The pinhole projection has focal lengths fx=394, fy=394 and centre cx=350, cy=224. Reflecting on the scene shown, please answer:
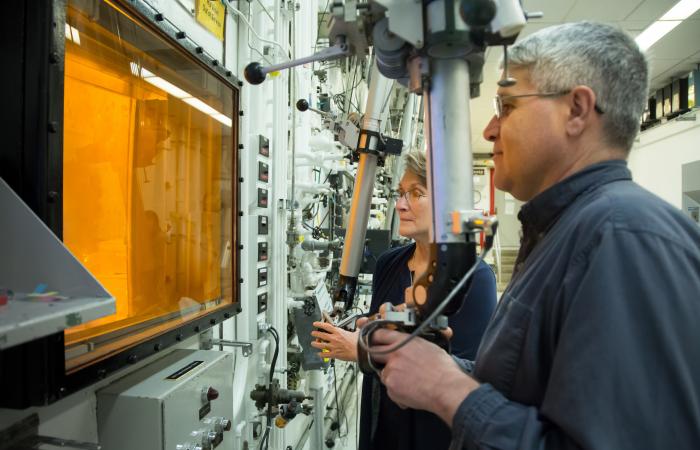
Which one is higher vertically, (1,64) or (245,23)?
(245,23)

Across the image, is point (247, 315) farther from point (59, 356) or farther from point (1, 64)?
point (1, 64)

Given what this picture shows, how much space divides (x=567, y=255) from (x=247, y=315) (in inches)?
58.8

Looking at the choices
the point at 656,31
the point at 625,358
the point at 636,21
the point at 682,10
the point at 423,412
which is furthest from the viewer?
the point at 656,31

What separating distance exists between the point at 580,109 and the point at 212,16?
133 centimetres

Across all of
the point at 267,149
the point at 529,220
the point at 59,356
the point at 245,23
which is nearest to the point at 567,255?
the point at 529,220

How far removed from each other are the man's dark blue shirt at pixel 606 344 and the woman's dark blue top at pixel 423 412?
27.3 inches

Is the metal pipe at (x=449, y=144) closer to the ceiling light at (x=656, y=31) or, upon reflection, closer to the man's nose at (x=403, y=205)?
the man's nose at (x=403, y=205)

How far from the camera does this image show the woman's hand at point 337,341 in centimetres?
140

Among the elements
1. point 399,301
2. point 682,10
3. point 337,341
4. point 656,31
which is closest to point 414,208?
point 399,301

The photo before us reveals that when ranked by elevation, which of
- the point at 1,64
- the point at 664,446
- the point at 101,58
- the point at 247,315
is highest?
the point at 101,58

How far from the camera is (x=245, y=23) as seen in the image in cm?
168

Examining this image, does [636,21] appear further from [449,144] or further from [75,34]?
[75,34]

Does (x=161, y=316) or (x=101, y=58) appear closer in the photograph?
(x=101, y=58)

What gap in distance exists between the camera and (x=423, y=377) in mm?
697
